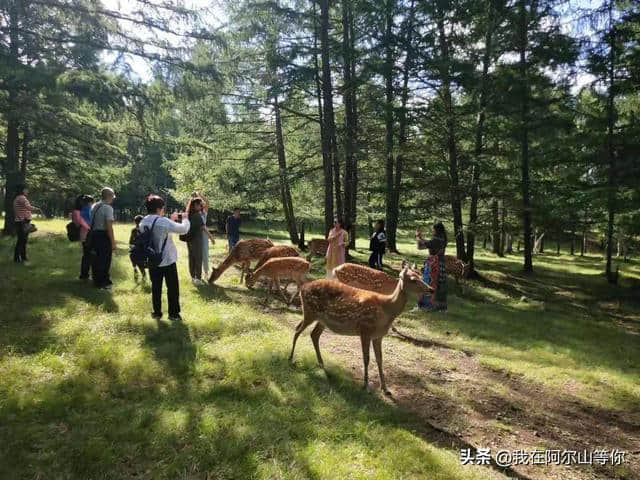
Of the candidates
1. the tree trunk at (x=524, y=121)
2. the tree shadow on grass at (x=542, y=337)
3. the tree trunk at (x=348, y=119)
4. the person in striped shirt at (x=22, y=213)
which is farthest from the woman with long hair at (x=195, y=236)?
the tree trunk at (x=524, y=121)

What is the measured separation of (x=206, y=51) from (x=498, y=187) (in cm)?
1204

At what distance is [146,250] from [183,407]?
2.91 m

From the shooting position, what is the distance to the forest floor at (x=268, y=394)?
3.98m

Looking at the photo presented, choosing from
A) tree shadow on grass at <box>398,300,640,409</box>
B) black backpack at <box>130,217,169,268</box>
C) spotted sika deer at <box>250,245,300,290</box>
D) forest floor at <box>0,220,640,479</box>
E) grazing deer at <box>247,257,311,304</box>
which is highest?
black backpack at <box>130,217,169,268</box>

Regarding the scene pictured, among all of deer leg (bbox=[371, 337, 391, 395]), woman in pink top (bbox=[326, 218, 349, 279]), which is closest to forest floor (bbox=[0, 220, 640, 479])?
deer leg (bbox=[371, 337, 391, 395])

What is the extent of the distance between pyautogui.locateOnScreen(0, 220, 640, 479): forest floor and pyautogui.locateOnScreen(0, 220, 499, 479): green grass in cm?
2

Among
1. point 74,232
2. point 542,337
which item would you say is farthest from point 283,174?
point 542,337

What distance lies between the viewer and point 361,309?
565 centimetres

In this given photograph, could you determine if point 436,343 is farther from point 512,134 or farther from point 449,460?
point 512,134

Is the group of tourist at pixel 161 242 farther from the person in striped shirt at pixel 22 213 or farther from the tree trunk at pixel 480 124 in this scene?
the tree trunk at pixel 480 124

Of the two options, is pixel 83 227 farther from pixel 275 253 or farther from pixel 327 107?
pixel 327 107

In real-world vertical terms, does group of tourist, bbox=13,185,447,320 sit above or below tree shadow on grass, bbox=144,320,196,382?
above

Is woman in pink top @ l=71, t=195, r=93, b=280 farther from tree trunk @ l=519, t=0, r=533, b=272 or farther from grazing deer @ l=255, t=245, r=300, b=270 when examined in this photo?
tree trunk @ l=519, t=0, r=533, b=272

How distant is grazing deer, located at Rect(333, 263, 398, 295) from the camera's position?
9102mm
